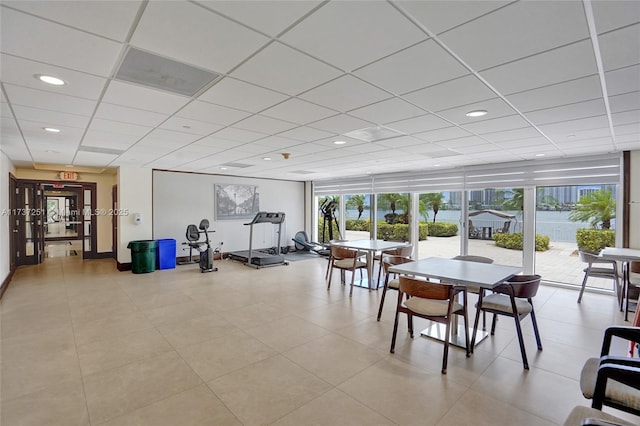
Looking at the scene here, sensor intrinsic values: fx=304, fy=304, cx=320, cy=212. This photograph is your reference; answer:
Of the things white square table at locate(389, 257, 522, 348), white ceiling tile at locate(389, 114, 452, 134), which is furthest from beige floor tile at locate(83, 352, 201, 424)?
white ceiling tile at locate(389, 114, 452, 134)

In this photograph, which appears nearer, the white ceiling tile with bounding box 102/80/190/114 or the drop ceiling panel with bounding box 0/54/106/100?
the drop ceiling panel with bounding box 0/54/106/100

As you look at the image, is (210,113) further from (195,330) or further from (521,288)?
(521,288)

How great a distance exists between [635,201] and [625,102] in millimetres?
3551

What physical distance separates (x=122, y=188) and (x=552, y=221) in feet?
32.0

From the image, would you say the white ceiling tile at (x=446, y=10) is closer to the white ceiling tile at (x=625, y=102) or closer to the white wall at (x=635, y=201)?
the white ceiling tile at (x=625, y=102)

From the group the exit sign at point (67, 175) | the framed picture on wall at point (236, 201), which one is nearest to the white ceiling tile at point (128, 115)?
the framed picture on wall at point (236, 201)

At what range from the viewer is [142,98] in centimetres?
287

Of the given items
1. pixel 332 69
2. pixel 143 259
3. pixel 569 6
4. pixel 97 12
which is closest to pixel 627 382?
pixel 569 6

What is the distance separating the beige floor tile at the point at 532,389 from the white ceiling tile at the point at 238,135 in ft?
12.3

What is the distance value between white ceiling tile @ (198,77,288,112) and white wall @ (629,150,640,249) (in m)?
6.20

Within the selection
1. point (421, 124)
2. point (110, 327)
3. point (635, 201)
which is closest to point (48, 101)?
point (110, 327)

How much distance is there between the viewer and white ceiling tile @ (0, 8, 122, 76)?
1.72m

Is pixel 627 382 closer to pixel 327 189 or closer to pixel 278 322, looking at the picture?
pixel 278 322

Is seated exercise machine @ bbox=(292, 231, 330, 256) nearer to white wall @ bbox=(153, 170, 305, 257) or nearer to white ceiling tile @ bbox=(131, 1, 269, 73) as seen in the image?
white wall @ bbox=(153, 170, 305, 257)
